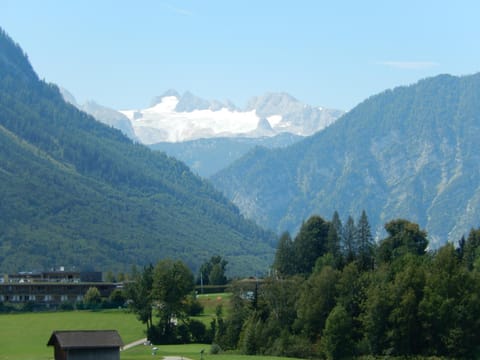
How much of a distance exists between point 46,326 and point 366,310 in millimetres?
58555

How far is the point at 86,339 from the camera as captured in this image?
9925cm

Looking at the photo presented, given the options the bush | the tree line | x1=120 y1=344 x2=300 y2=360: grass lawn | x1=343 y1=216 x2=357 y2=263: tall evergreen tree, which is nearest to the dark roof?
x1=120 y1=344 x2=300 y2=360: grass lawn

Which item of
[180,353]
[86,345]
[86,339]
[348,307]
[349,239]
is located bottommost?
[180,353]

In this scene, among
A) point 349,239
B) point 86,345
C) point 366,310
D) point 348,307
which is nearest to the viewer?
point 86,345

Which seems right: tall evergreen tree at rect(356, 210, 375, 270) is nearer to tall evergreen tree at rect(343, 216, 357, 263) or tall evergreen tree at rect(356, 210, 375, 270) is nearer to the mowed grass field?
tall evergreen tree at rect(343, 216, 357, 263)

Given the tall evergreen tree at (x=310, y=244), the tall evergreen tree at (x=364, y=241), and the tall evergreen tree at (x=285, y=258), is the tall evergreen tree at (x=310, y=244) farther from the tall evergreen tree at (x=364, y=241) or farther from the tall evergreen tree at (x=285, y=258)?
the tall evergreen tree at (x=364, y=241)

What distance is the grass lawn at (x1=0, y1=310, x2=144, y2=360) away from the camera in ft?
448

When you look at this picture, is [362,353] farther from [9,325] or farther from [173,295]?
[9,325]

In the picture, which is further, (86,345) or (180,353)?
(180,353)

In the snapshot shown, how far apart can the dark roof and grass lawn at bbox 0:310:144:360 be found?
25404 millimetres

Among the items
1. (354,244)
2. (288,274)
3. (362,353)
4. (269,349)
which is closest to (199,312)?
(288,274)

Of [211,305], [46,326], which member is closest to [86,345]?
[46,326]

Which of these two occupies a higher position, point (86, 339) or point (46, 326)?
point (46, 326)

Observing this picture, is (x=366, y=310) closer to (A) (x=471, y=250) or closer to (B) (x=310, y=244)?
(A) (x=471, y=250)
